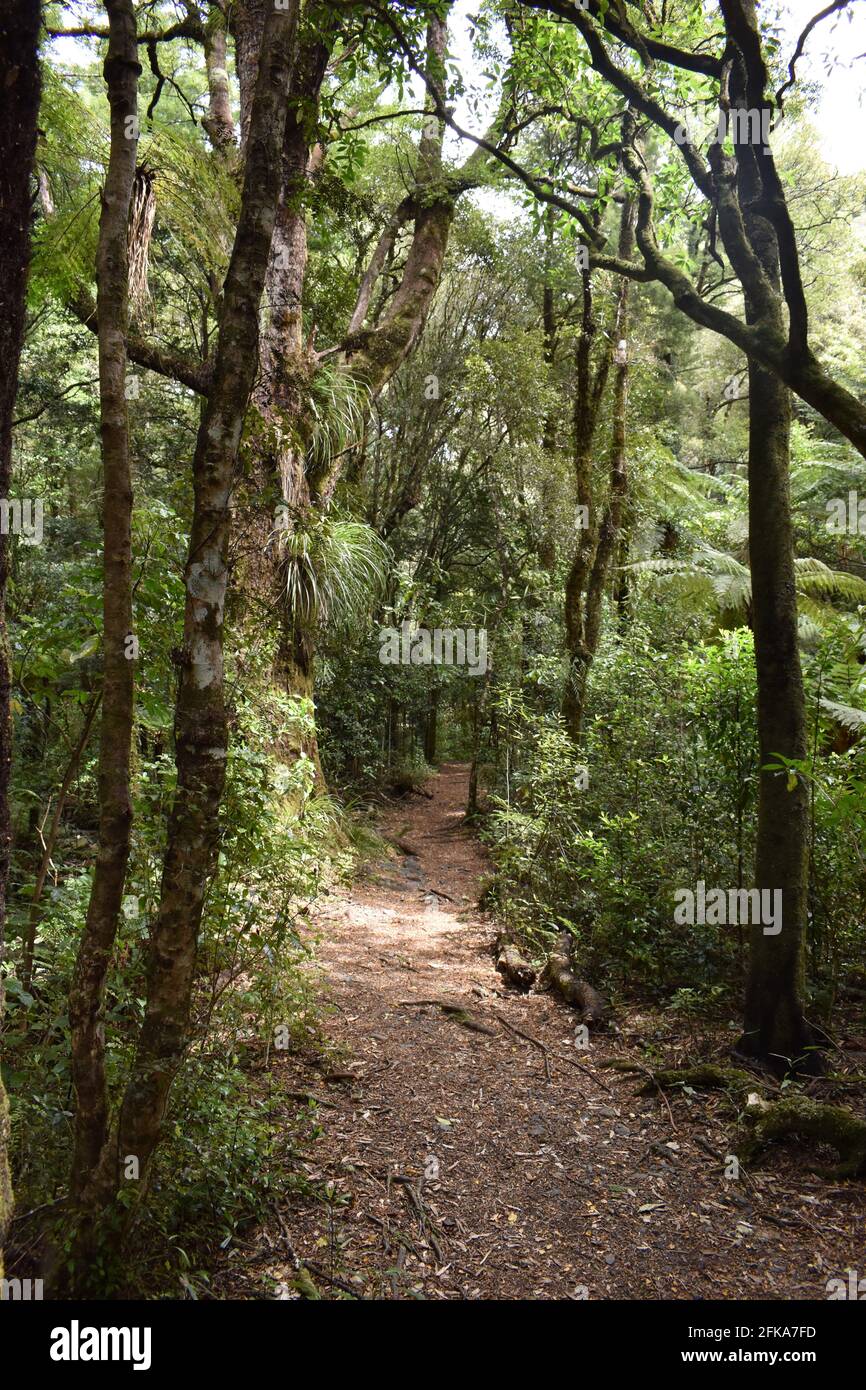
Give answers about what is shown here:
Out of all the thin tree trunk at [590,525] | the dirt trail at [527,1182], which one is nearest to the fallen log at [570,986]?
the dirt trail at [527,1182]

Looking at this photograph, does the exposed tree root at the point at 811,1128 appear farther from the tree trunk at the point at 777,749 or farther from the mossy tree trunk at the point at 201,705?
the mossy tree trunk at the point at 201,705

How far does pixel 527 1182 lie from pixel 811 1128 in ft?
4.46

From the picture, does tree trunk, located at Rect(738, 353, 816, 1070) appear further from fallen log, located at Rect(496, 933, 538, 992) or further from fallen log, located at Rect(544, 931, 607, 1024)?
fallen log, located at Rect(496, 933, 538, 992)

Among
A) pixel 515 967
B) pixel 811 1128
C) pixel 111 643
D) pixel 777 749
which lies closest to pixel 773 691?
pixel 777 749

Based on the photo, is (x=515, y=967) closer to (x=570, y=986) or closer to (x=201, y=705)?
(x=570, y=986)

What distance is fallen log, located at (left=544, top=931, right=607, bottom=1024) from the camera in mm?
5730

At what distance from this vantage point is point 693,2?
6281 millimetres

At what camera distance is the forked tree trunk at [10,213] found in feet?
7.25

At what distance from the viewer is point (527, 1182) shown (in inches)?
148

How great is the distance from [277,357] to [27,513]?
4.10 m

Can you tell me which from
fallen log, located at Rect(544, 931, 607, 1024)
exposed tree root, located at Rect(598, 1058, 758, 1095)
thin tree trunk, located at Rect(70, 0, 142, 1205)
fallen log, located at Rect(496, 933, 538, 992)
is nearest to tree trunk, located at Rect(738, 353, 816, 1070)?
exposed tree root, located at Rect(598, 1058, 758, 1095)

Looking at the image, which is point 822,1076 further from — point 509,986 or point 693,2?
point 693,2

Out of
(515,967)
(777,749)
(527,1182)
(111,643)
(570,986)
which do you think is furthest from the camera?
(515,967)

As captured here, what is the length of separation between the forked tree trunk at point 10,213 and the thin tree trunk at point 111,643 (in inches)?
13.2
